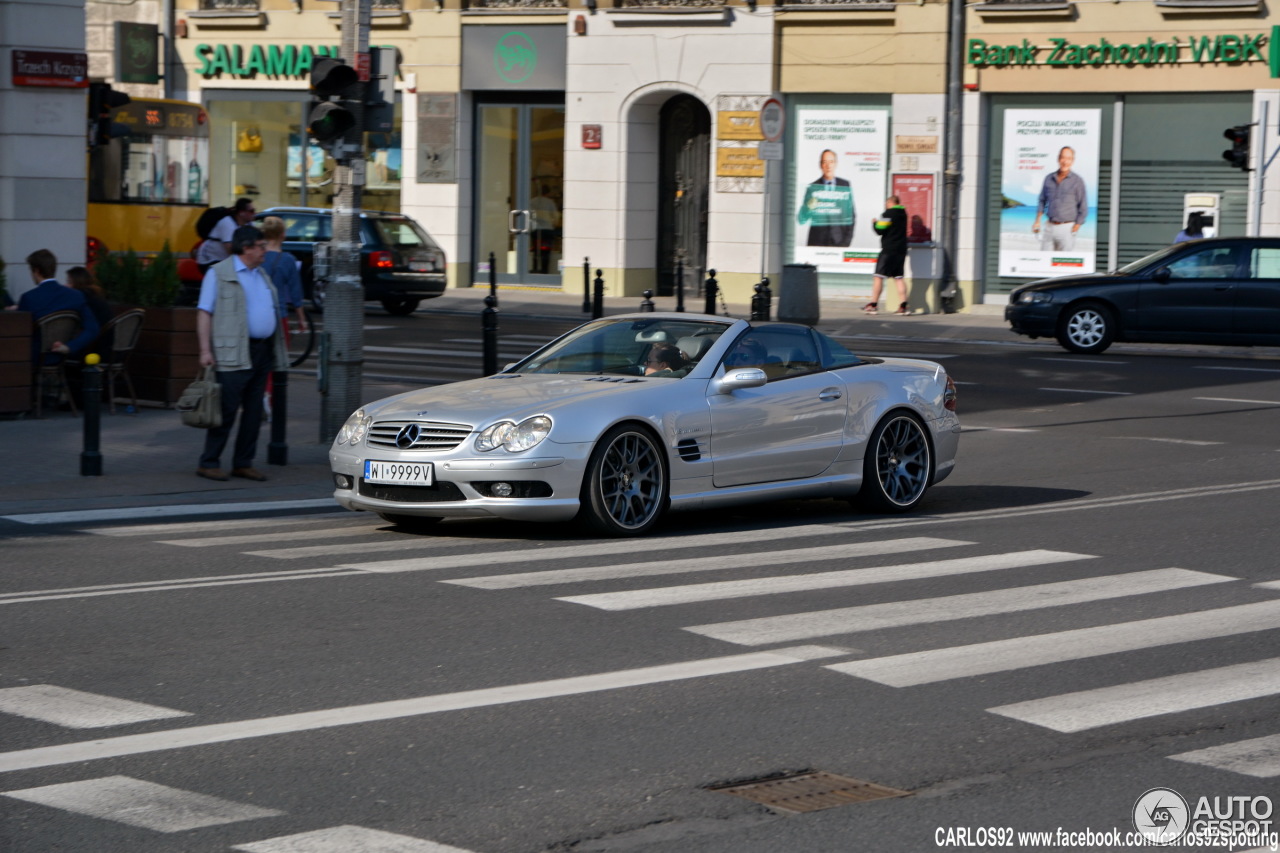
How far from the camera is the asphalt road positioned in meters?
5.27

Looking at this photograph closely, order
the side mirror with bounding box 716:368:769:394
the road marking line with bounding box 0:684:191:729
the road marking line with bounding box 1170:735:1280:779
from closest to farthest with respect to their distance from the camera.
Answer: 1. the road marking line with bounding box 1170:735:1280:779
2. the road marking line with bounding box 0:684:191:729
3. the side mirror with bounding box 716:368:769:394

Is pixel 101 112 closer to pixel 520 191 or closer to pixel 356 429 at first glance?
pixel 356 429

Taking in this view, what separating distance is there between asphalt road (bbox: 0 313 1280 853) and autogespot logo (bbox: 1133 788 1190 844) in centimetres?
5

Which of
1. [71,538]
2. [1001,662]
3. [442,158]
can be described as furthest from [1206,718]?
[442,158]

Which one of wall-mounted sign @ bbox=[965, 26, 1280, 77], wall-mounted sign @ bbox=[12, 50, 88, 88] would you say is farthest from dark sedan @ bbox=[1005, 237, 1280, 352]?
wall-mounted sign @ bbox=[12, 50, 88, 88]

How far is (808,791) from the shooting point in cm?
554

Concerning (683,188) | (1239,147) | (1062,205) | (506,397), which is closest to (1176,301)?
(1239,147)

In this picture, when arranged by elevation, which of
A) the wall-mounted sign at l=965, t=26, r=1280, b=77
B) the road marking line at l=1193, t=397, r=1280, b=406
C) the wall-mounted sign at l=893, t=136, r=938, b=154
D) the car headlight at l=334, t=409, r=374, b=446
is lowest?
the road marking line at l=1193, t=397, r=1280, b=406

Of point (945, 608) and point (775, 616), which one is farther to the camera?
point (945, 608)

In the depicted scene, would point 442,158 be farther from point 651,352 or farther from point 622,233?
point 651,352

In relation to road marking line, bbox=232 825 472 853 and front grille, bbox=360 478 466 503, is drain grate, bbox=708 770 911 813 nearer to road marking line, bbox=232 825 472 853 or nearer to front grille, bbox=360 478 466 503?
road marking line, bbox=232 825 472 853

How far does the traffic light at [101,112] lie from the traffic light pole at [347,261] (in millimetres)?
8898

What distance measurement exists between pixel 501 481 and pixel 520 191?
27633mm

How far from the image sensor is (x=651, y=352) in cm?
1127
